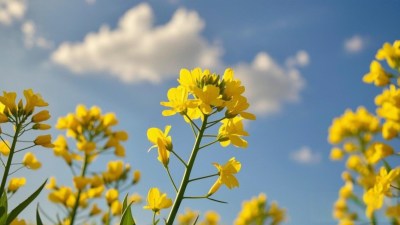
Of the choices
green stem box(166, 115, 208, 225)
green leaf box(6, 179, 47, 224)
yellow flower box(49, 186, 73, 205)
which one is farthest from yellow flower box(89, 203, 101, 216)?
green stem box(166, 115, 208, 225)

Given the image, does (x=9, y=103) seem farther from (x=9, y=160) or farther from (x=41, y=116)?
(x=9, y=160)

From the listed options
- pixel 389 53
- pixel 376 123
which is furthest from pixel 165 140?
pixel 376 123

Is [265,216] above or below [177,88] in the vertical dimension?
above

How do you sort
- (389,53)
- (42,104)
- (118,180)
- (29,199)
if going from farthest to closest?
(118,180), (389,53), (42,104), (29,199)

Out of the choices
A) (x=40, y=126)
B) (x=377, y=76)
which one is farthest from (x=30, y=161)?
(x=377, y=76)

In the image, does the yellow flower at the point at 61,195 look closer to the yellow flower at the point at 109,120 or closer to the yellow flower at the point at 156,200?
the yellow flower at the point at 109,120

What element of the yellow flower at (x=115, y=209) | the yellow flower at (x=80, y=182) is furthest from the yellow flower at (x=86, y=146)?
the yellow flower at (x=115, y=209)

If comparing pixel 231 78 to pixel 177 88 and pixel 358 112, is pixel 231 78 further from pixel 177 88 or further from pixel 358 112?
pixel 358 112
